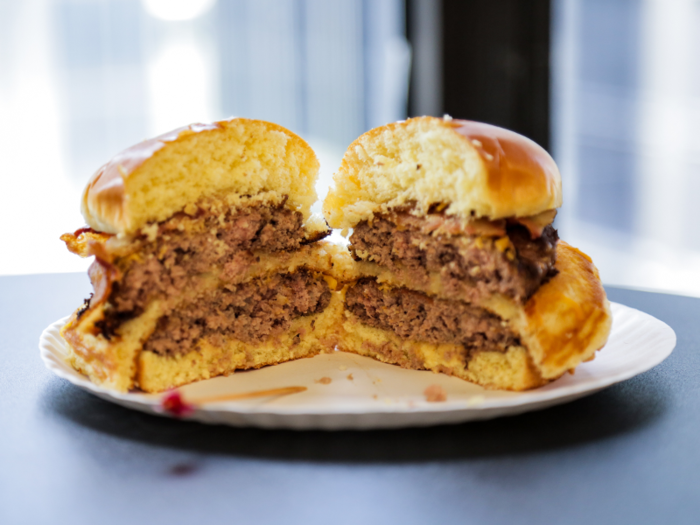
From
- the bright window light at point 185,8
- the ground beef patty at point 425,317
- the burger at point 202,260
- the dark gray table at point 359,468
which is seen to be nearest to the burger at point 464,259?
the ground beef patty at point 425,317

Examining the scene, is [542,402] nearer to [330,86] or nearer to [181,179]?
[181,179]

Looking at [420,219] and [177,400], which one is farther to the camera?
[420,219]

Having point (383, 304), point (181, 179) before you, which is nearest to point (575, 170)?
point (383, 304)

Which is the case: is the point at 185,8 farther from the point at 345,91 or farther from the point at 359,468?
the point at 359,468

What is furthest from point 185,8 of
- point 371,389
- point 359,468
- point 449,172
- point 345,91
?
point 359,468

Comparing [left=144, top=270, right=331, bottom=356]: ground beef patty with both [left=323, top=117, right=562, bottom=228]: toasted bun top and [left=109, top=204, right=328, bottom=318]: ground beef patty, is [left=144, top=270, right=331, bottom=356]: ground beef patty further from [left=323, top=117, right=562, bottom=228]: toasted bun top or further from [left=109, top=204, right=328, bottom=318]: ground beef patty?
[left=323, top=117, right=562, bottom=228]: toasted bun top

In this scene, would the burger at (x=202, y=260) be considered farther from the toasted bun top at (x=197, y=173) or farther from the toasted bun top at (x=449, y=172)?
the toasted bun top at (x=449, y=172)
